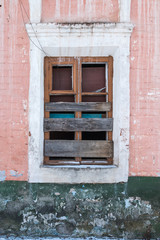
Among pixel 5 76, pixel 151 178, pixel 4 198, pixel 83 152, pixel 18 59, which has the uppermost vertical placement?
pixel 18 59

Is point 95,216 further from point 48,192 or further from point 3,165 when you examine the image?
point 3,165

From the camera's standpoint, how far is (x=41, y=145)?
285 cm

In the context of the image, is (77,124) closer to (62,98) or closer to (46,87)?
(62,98)

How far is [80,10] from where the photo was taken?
277cm

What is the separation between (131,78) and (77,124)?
1.06 meters

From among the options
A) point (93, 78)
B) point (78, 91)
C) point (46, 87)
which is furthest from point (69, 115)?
point (93, 78)

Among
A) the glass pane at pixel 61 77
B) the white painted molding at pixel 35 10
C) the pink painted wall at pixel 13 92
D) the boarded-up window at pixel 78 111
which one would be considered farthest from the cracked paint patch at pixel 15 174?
the white painted molding at pixel 35 10

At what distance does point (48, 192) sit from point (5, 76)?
6.07 feet

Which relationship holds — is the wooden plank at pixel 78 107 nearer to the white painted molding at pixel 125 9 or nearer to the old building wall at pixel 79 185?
the old building wall at pixel 79 185

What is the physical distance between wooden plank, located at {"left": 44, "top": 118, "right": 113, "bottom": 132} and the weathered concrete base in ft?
2.74

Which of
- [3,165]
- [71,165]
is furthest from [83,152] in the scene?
[3,165]

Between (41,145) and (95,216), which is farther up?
(41,145)

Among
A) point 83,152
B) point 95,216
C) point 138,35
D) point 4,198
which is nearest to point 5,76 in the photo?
point 83,152

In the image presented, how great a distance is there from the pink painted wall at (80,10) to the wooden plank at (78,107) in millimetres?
1238
